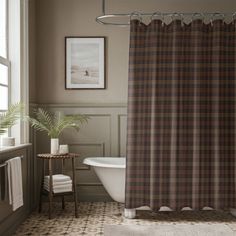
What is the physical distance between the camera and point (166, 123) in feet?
12.6

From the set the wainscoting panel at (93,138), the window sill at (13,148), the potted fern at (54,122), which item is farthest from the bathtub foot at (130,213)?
the window sill at (13,148)

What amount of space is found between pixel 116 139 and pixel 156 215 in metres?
1.07

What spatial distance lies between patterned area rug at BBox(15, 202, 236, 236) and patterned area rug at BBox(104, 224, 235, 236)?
7 cm

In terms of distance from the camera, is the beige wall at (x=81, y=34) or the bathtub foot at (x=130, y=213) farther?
the beige wall at (x=81, y=34)

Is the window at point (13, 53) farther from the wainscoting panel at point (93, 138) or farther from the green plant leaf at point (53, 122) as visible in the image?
the wainscoting panel at point (93, 138)

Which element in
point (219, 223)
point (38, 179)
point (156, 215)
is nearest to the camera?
point (219, 223)

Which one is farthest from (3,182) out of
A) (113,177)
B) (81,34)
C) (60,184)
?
(81,34)

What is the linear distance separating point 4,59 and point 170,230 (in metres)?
2.26

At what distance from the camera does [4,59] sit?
3.80 metres

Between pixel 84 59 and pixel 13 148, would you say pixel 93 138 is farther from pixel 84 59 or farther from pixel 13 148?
pixel 13 148

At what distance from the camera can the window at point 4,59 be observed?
150 inches

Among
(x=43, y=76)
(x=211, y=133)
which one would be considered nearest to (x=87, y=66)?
(x=43, y=76)

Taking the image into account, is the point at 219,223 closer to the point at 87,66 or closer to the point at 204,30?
the point at 204,30

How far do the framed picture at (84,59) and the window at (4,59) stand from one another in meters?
0.92
